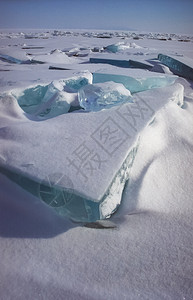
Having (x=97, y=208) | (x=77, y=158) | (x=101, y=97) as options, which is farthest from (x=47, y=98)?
(x=97, y=208)

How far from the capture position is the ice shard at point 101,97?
1365mm

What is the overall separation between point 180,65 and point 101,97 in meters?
2.18

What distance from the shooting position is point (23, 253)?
A: 0.69 m

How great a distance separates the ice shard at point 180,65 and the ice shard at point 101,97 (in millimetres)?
1845

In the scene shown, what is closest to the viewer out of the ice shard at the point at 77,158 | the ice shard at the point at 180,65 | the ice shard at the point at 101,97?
the ice shard at the point at 77,158

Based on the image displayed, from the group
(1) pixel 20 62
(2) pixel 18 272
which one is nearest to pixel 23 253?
(2) pixel 18 272

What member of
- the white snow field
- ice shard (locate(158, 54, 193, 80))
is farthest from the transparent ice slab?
ice shard (locate(158, 54, 193, 80))

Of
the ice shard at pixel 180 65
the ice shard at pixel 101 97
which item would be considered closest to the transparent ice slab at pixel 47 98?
the ice shard at pixel 101 97

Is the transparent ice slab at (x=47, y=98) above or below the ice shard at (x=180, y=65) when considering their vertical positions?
below

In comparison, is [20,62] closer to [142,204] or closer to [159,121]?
[159,121]

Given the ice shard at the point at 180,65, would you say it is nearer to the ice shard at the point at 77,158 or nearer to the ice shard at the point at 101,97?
the ice shard at the point at 101,97

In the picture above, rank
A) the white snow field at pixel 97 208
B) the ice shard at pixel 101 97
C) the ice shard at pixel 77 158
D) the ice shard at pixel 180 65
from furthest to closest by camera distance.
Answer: the ice shard at pixel 180 65, the ice shard at pixel 101 97, the ice shard at pixel 77 158, the white snow field at pixel 97 208

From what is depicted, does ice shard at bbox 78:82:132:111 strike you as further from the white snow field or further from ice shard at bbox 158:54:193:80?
ice shard at bbox 158:54:193:80

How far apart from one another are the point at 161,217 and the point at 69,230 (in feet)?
1.15
